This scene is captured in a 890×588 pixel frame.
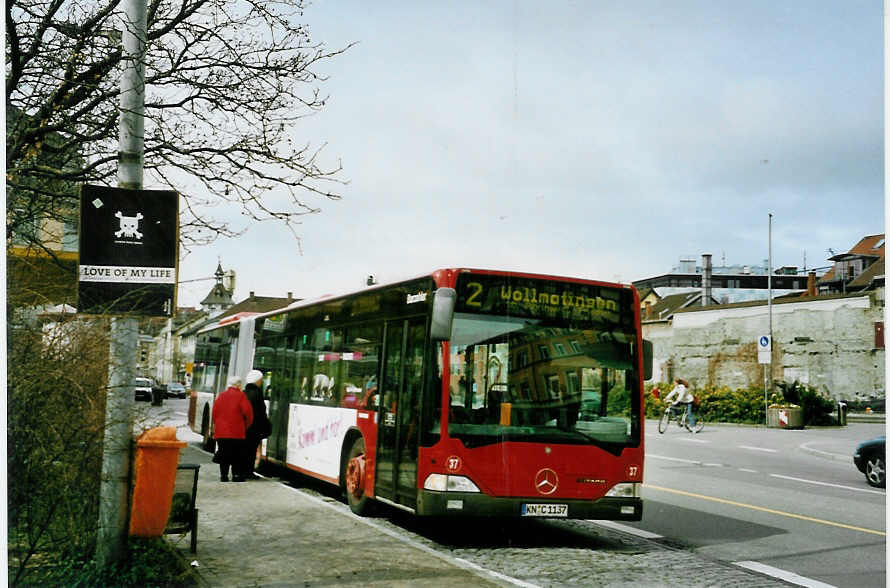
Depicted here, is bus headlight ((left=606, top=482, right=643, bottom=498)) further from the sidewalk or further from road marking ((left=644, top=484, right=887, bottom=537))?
road marking ((left=644, top=484, right=887, bottom=537))

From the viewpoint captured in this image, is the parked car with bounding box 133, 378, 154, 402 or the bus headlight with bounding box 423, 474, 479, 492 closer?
the parked car with bounding box 133, 378, 154, 402

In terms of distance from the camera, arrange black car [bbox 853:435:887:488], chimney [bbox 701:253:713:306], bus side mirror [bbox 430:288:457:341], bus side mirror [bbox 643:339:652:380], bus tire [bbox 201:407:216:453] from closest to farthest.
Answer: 1. bus side mirror [bbox 430:288:457:341]
2. bus side mirror [bbox 643:339:652:380]
3. black car [bbox 853:435:887:488]
4. bus tire [bbox 201:407:216:453]
5. chimney [bbox 701:253:713:306]

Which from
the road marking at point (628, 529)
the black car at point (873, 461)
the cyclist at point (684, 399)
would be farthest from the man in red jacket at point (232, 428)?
the cyclist at point (684, 399)

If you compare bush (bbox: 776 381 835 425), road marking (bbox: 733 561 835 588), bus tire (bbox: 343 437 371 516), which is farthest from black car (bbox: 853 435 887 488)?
bush (bbox: 776 381 835 425)

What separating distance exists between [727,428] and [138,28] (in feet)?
101

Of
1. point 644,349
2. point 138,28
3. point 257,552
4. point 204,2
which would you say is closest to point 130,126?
point 138,28

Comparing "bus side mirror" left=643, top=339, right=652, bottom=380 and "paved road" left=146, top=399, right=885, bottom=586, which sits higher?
"bus side mirror" left=643, top=339, right=652, bottom=380

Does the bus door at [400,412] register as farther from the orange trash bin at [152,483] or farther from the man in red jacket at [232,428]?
the man in red jacket at [232,428]

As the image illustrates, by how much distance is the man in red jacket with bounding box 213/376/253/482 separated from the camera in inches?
533

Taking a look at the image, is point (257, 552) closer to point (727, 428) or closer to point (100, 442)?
point (100, 442)

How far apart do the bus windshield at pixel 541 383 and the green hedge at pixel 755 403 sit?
26231mm

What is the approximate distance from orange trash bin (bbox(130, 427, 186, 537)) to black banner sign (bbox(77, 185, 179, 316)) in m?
1.14

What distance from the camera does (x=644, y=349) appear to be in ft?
34.8

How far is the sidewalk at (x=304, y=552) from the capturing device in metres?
7.05
